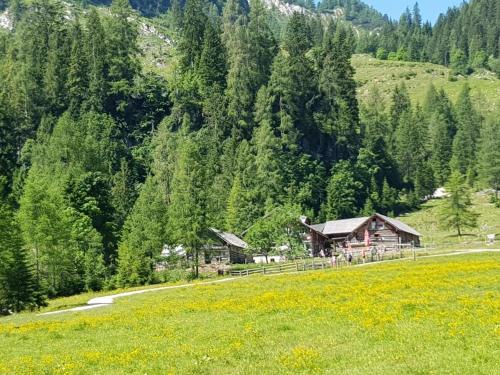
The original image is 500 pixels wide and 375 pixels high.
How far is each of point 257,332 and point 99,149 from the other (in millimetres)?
95119

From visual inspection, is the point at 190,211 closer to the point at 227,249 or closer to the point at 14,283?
the point at 227,249

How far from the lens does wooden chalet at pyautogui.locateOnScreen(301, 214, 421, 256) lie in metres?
96.6

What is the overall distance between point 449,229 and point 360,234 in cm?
1817

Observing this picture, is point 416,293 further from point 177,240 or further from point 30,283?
point 177,240

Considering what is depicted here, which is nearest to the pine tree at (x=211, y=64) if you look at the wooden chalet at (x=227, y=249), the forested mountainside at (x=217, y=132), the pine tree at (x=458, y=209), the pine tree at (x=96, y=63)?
the forested mountainside at (x=217, y=132)

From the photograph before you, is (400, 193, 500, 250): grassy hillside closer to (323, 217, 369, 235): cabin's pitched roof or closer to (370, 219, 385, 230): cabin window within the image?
(370, 219, 385, 230): cabin window

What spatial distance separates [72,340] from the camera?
2509 cm

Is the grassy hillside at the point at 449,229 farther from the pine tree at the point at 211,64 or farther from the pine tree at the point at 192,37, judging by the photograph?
the pine tree at the point at 192,37

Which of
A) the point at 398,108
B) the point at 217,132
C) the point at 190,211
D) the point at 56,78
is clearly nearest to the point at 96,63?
the point at 56,78

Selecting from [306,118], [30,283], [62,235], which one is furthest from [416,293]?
[306,118]

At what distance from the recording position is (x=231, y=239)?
9306cm

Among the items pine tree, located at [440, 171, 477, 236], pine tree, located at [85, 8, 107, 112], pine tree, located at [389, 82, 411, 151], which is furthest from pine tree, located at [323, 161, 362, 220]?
pine tree, located at [85, 8, 107, 112]

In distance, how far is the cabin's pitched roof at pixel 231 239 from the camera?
90062 mm

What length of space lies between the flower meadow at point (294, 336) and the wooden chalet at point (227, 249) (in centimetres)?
5358
